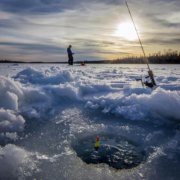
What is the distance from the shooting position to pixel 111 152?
458 centimetres

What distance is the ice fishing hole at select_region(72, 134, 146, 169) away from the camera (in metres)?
4.24

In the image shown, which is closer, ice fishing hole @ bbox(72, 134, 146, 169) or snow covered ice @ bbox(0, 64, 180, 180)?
snow covered ice @ bbox(0, 64, 180, 180)

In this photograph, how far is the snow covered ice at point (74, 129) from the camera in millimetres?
3881

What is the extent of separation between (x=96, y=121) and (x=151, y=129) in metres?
1.35

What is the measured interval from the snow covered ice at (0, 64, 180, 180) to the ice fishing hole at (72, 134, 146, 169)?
0.10 m

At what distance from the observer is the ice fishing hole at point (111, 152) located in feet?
13.9

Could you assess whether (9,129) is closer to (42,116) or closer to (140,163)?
(42,116)

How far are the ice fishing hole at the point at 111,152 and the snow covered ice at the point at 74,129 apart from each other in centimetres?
10

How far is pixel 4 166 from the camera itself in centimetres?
381

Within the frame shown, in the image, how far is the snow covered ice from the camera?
153 inches

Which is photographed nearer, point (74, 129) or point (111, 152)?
point (111, 152)

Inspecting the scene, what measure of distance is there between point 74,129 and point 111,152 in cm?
125

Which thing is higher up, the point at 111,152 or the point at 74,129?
the point at 74,129

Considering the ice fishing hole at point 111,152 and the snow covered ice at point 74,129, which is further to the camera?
the ice fishing hole at point 111,152
